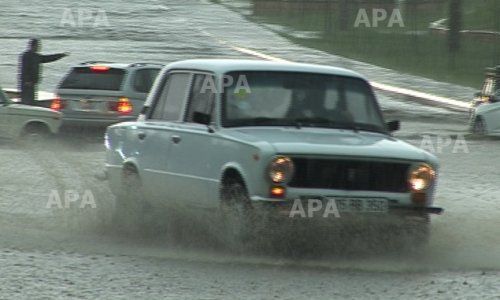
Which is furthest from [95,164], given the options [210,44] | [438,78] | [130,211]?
[210,44]

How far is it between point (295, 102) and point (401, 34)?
39.1 metres

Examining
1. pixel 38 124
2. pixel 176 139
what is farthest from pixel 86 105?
pixel 176 139

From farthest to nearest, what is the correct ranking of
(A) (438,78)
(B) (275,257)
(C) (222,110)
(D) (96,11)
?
(D) (96,11) < (A) (438,78) < (C) (222,110) < (B) (275,257)

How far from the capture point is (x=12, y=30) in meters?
49.7

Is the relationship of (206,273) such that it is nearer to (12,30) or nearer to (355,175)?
(355,175)

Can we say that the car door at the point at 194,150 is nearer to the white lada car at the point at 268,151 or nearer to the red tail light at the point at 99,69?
the white lada car at the point at 268,151

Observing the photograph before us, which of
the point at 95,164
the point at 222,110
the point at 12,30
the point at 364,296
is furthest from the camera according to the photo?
the point at 12,30

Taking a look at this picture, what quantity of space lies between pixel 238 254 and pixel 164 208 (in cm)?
173

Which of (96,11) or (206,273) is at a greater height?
(206,273)

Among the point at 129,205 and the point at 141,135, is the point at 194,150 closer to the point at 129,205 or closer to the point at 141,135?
the point at 141,135

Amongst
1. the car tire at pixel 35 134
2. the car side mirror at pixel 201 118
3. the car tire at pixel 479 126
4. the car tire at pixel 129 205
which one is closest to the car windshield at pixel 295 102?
the car side mirror at pixel 201 118

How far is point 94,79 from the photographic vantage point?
24.2 meters

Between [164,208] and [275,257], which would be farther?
[164,208]

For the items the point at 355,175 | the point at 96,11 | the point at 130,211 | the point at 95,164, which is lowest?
the point at 96,11
